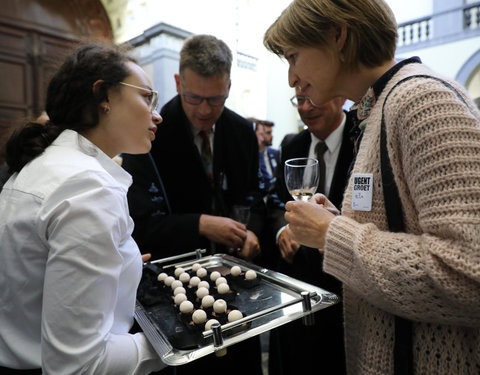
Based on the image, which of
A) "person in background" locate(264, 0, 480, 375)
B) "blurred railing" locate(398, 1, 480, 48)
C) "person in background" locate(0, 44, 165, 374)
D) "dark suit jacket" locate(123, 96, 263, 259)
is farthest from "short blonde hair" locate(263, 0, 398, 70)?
"blurred railing" locate(398, 1, 480, 48)

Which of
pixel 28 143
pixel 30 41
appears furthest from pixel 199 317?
pixel 30 41

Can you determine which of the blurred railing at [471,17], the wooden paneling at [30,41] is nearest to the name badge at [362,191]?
the wooden paneling at [30,41]

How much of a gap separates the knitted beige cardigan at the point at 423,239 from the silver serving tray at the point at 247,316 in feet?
0.50

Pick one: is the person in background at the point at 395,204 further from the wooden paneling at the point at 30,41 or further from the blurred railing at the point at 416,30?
the blurred railing at the point at 416,30

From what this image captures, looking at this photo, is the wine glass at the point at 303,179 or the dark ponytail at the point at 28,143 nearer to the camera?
the dark ponytail at the point at 28,143

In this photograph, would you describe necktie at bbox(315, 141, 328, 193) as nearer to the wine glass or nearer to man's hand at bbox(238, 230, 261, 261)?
man's hand at bbox(238, 230, 261, 261)

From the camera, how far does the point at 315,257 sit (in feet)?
5.35

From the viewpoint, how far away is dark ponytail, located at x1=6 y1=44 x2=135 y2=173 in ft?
3.34

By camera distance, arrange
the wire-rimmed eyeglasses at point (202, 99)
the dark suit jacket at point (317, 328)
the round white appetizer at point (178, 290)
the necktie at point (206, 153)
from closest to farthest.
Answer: the round white appetizer at point (178, 290), the dark suit jacket at point (317, 328), the wire-rimmed eyeglasses at point (202, 99), the necktie at point (206, 153)

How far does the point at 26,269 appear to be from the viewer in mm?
854

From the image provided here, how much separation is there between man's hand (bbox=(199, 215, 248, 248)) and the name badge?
34.4 inches

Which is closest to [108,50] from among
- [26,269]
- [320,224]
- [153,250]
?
[26,269]

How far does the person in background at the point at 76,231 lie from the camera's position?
737mm

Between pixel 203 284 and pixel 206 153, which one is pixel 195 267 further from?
pixel 206 153
